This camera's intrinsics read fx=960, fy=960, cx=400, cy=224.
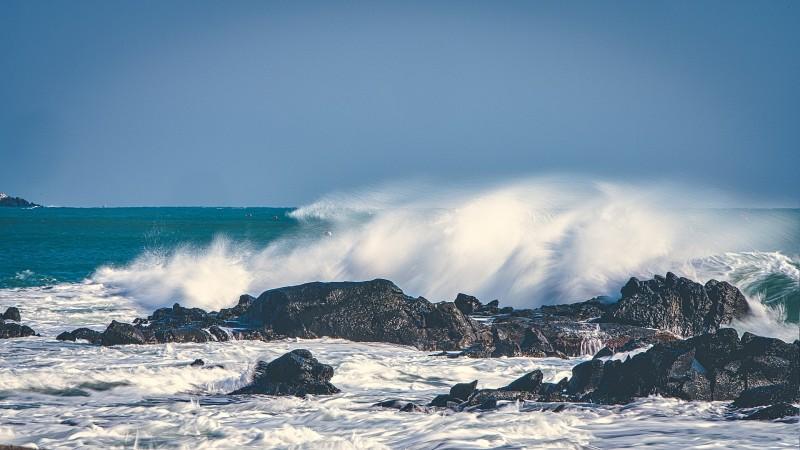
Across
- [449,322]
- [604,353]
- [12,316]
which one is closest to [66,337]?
[12,316]

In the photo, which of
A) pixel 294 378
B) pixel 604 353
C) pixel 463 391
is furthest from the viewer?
pixel 604 353

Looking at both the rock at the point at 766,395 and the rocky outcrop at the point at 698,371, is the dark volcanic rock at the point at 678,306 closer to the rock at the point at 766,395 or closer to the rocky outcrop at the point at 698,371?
the rocky outcrop at the point at 698,371

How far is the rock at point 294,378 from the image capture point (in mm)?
12422

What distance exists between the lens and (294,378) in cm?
1260

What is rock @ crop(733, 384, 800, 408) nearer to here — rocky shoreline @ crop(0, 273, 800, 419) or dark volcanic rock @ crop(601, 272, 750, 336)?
rocky shoreline @ crop(0, 273, 800, 419)

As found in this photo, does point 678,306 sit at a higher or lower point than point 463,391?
higher

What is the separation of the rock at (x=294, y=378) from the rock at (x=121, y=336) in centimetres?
550

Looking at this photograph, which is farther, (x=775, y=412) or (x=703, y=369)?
(x=703, y=369)

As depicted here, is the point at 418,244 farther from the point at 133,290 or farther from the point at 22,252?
the point at 22,252

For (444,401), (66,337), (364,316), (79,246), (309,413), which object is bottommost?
(309,413)

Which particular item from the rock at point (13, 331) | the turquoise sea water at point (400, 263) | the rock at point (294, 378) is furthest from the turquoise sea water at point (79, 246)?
the rock at point (294, 378)

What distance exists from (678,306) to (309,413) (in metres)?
10.8

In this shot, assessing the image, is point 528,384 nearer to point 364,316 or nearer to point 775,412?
point 775,412

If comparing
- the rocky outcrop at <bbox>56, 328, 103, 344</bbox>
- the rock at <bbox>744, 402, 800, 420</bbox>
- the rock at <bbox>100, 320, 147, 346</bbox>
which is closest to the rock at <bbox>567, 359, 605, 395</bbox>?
the rock at <bbox>744, 402, 800, 420</bbox>
